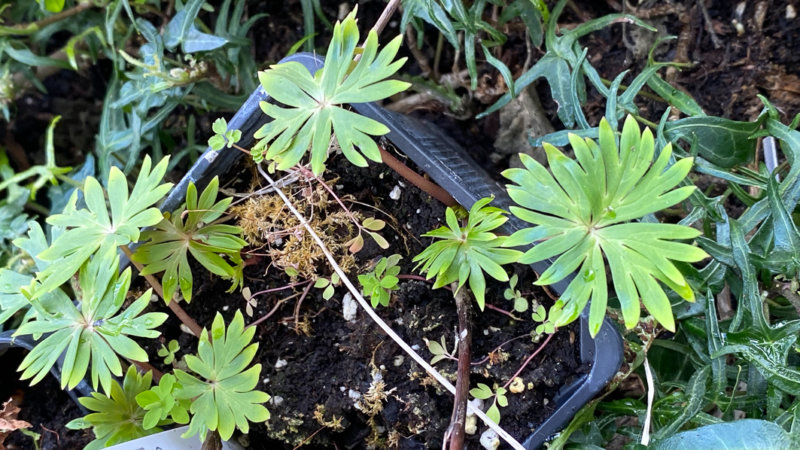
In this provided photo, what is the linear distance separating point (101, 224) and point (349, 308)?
0.43 meters

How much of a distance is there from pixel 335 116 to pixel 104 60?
111 cm

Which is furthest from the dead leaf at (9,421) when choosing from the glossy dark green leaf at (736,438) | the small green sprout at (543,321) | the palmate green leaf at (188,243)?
the glossy dark green leaf at (736,438)

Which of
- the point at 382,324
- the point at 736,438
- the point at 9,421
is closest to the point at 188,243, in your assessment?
the point at 382,324

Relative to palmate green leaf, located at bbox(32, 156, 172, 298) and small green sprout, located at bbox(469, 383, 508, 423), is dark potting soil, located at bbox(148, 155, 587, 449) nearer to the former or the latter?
small green sprout, located at bbox(469, 383, 508, 423)

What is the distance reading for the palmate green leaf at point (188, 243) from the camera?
95 cm

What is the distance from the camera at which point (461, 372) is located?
0.93 meters

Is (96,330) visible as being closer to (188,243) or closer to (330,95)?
(188,243)

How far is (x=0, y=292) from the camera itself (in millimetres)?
999

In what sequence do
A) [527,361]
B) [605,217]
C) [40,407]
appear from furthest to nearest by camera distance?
[40,407]
[527,361]
[605,217]

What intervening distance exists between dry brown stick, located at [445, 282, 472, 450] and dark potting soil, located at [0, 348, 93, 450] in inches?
29.2

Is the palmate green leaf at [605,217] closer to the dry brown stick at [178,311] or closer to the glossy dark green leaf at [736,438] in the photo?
the glossy dark green leaf at [736,438]

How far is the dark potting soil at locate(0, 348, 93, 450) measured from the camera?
3.69ft

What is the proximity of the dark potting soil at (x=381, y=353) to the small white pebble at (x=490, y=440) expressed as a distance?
15mm

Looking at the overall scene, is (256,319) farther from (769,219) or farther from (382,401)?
(769,219)
